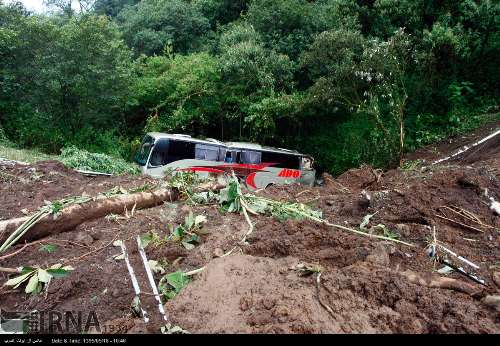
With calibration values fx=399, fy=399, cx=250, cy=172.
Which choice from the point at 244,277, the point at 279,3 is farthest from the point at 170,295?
the point at 279,3

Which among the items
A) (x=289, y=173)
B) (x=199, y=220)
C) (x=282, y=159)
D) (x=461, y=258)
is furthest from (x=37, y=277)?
(x=289, y=173)

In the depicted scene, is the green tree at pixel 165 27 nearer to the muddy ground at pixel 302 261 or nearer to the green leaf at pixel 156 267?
the muddy ground at pixel 302 261

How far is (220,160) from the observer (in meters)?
14.1

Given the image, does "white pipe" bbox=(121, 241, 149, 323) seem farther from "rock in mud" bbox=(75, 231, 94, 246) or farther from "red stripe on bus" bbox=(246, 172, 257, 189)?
"red stripe on bus" bbox=(246, 172, 257, 189)

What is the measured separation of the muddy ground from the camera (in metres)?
3.08

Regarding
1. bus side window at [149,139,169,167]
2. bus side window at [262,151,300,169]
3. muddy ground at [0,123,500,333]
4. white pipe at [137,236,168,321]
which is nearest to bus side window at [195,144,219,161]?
bus side window at [149,139,169,167]

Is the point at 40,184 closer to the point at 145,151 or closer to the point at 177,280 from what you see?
the point at 145,151

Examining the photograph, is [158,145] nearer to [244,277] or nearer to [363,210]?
[363,210]

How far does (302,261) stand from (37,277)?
274 centimetres

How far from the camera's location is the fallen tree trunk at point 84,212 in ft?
16.9

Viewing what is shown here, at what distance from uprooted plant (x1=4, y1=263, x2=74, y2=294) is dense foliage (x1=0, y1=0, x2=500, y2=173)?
1070 centimetres

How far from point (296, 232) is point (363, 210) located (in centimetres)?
177

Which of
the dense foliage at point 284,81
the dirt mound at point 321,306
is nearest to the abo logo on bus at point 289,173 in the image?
the dense foliage at point 284,81

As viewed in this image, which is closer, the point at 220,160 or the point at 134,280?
the point at 134,280
